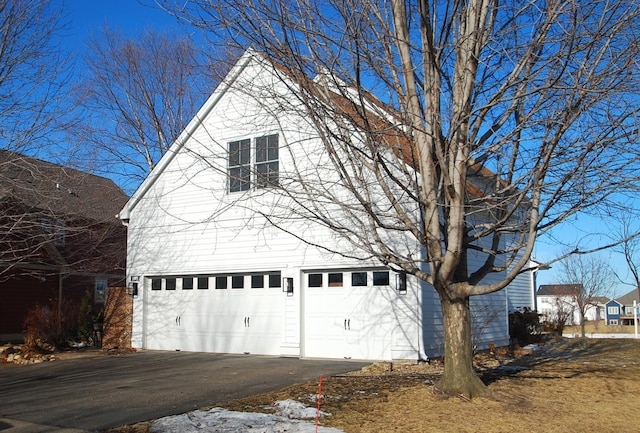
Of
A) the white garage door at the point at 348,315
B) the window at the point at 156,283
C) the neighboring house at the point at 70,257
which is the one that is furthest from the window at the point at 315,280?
the neighboring house at the point at 70,257

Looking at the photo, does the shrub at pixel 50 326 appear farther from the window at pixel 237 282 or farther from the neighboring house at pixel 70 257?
the window at pixel 237 282

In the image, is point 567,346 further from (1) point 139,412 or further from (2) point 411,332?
(1) point 139,412

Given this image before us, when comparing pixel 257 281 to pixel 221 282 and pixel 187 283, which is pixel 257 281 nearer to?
pixel 221 282

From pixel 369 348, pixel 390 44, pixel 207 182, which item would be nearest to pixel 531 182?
pixel 390 44

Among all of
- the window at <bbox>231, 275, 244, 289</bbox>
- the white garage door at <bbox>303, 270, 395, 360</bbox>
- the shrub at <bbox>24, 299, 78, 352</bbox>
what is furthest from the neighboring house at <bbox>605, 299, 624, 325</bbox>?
the shrub at <bbox>24, 299, 78, 352</bbox>

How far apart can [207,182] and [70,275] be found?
11.8 m

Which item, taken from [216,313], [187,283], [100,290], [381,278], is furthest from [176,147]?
[100,290]

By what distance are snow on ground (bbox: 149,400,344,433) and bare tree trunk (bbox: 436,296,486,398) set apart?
6.32ft

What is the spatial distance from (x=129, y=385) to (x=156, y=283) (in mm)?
7225

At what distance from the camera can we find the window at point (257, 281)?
1545 cm

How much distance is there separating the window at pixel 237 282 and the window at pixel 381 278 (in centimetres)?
393

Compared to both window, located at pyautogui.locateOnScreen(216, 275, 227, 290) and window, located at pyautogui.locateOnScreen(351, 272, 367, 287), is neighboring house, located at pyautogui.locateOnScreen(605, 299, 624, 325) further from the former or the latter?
window, located at pyautogui.locateOnScreen(216, 275, 227, 290)

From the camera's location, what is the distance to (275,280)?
15219mm

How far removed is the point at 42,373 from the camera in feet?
41.1
